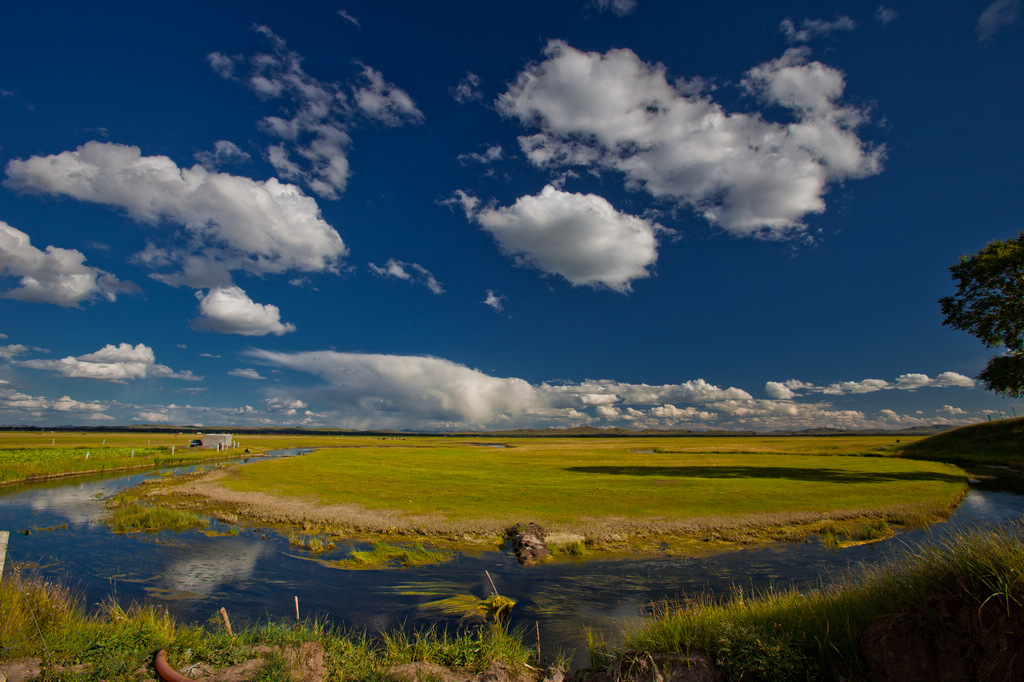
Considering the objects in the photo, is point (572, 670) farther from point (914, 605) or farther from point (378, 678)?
point (914, 605)

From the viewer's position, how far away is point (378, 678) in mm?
9539

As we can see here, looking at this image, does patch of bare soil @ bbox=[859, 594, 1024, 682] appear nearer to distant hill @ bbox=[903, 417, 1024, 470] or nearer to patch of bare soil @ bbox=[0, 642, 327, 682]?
patch of bare soil @ bbox=[0, 642, 327, 682]

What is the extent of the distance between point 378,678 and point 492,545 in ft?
51.8

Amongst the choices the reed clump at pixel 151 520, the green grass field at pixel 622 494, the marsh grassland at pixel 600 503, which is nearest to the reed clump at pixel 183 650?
the marsh grassland at pixel 600 503

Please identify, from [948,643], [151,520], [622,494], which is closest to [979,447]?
[622,494]

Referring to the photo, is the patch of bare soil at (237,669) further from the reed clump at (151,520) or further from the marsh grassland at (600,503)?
the reed clump at (151,520)

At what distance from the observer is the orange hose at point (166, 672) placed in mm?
8852

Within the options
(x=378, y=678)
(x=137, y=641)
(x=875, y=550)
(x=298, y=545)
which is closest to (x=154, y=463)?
(x=298, y=545)

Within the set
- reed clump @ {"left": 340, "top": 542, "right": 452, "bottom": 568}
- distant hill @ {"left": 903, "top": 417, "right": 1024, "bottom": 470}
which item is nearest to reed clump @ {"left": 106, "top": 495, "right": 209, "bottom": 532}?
reed clump @ {"left": 340, "top": 542, "right": 452, "bottom": 568}

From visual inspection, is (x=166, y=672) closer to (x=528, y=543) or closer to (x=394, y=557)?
(x=394, y=557)

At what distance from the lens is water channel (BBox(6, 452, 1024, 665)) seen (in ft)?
51.6

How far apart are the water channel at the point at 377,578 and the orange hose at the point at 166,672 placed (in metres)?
5.67

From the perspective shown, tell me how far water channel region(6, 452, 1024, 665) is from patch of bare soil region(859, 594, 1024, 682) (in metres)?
7.38

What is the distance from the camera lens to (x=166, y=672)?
29.7ft
